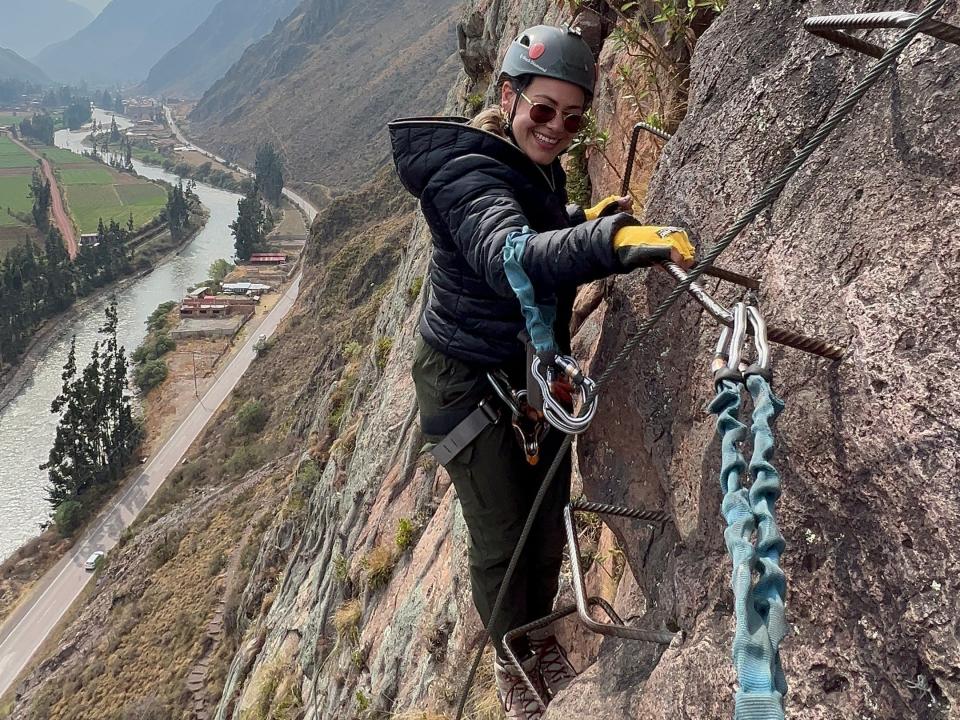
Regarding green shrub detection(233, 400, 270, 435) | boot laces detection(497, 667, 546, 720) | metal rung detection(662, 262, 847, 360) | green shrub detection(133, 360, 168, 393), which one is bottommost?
boot laces detection(497, 667, 546, 720)

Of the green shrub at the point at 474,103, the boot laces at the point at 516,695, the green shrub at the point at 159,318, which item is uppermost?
the green shrub at the point at 159,318

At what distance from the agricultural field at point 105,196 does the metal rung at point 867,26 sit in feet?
438

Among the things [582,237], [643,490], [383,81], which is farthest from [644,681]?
[383,81]

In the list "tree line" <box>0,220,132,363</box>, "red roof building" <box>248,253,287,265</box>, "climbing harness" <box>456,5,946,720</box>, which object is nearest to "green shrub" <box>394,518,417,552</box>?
"climbing harness" <box>456,5,946,720</box>

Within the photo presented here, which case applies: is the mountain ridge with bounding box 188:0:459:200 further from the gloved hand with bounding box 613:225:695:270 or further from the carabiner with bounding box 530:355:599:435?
the gloved hand with bounding box 613:225:695:270

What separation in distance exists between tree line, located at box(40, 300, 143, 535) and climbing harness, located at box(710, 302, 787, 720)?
56001mm

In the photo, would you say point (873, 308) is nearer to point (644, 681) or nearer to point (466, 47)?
point (644, 681)

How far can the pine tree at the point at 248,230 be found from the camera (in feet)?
339

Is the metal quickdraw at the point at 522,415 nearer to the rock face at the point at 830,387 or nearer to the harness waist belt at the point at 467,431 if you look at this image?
the harness waist belt at the point at 467,431

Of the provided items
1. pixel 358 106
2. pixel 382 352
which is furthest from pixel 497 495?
pixel 358 106

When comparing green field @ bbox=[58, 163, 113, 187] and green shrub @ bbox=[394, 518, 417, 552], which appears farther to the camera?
green field @ bbox=[58, 163, 113, 187]

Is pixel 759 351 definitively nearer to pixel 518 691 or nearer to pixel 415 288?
pixel 518 691

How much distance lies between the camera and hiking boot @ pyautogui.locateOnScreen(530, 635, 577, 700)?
425 centimetres

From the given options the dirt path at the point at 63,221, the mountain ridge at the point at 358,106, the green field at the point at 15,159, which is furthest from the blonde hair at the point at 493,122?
the green field at the point at 15,159
